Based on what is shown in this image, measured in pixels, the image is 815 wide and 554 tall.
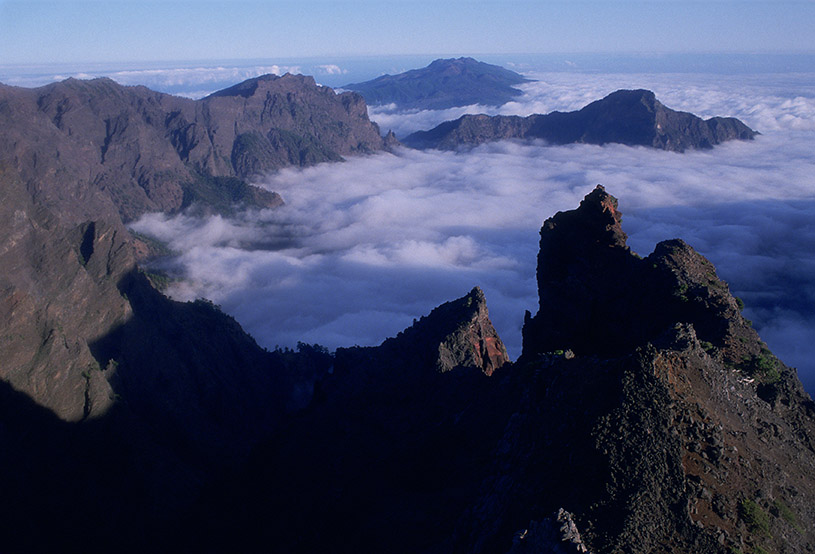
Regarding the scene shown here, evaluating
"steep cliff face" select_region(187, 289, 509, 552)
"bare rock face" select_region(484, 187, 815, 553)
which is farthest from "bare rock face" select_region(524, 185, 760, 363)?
"steep cliff face" select_region(187, 289, 509, 552)

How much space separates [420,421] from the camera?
39062 millimetres

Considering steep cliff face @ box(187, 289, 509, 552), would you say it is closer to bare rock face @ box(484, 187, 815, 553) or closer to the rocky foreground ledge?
the rocky foreground ledge

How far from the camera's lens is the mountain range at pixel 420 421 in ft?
52.5

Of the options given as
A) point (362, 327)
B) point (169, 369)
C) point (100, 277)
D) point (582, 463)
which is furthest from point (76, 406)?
point (362, 327)

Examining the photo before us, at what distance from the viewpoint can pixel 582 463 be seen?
628 inches

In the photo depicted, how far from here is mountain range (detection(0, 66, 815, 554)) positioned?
1600 cm

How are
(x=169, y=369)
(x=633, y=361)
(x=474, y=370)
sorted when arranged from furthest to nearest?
(x=169, y=369), (x=474, y=370), (x=633, y=361)

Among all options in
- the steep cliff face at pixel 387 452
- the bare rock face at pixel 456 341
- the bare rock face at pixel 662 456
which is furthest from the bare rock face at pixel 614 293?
the steep cliff face at pixel 387 452

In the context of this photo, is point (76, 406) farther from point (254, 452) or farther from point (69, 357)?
point (254, 452)

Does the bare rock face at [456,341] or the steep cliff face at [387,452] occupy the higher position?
the bare rock face at [456,341]

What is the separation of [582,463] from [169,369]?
58.3m

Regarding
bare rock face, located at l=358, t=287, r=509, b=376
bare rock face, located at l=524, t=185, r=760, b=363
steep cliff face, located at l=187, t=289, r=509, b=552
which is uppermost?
bare rock face, located at l=524, t=185, r=760, b=363

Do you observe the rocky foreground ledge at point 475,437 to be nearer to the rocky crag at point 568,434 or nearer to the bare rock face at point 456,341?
the rocky crag at point 568,434

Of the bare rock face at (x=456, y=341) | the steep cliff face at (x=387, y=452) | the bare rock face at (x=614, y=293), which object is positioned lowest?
the steep cliff face at (x=387, y=452)
